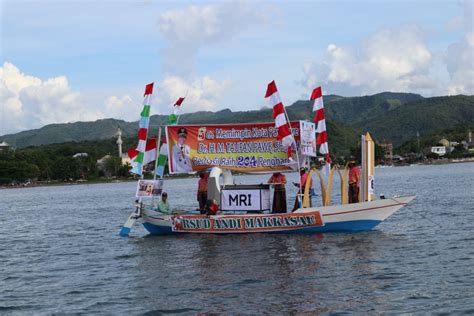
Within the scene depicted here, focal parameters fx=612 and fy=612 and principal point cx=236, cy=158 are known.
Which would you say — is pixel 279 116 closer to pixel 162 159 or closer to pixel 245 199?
pixel 245 199

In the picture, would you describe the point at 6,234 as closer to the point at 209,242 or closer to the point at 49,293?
the point at 209,242

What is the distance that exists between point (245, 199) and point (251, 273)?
8223 mm

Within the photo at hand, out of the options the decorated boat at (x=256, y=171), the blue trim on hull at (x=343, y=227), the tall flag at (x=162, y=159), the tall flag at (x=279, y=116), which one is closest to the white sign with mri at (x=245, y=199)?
the decorated boat at (x=256, y=171)

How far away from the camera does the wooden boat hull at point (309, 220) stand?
26500 mm

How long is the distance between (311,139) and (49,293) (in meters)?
13.7

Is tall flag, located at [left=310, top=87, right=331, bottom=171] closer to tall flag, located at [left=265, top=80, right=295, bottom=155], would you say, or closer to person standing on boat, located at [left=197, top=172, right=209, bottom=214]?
tall flag, located at [left=265, top=80, right=295, bottom=155]

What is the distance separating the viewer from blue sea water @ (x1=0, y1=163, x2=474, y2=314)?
16.3 m

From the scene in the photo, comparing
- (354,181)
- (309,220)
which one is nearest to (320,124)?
(354,181)

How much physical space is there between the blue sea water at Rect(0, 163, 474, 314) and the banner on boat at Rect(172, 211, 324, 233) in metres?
0.43

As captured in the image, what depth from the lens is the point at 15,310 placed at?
56.7ft

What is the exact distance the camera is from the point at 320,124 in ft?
85.9

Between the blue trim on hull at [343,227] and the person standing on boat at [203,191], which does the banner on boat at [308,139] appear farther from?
the person standing on boat at [203,191]

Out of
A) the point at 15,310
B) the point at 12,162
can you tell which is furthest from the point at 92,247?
the point at 12,162

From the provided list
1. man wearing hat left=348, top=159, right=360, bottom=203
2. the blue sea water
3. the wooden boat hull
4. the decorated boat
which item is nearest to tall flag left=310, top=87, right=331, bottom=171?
the decorated boat
